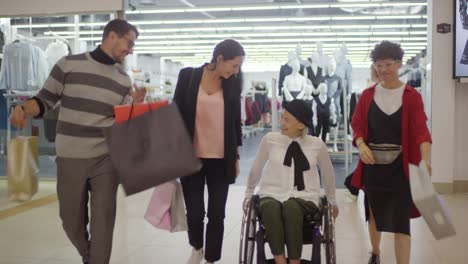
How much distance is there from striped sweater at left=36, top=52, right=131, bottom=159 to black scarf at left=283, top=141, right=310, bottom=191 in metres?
0.92

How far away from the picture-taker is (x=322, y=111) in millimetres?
7793

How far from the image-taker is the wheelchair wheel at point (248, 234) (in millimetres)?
2613

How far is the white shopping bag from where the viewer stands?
2463 mm

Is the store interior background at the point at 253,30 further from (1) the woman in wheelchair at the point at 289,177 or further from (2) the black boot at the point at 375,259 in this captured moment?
(1) the woman in wheelchair at the point at 289,177

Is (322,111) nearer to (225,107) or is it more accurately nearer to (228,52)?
(225,107)

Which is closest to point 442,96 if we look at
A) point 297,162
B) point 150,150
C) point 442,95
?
point 442,95

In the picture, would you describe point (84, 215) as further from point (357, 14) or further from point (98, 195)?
point (357, 14)

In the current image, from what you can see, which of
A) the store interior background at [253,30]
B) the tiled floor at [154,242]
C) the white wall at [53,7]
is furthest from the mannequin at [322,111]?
the white wall at [53,7]

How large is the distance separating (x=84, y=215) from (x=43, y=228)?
2.09m

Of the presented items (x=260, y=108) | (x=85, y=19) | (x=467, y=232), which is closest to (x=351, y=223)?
(x=467, y=232)

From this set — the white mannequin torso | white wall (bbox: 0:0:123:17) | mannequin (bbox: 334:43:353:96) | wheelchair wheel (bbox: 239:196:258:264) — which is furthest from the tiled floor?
mannequin (bbox: 334:43:353:96)

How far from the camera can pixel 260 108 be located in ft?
42.5

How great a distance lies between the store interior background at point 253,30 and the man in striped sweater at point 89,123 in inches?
142

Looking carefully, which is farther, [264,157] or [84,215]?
[264,157]
